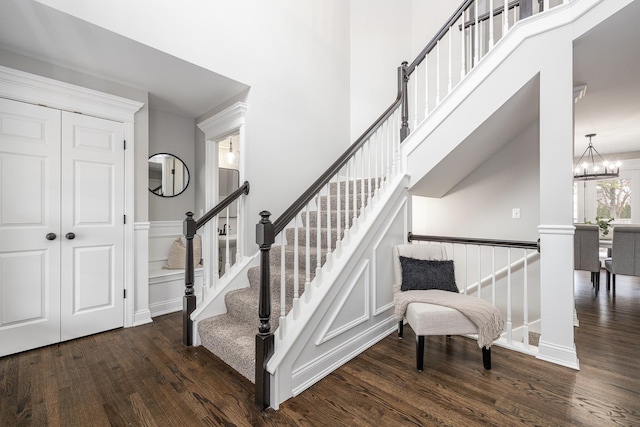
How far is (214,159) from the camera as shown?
3600mm

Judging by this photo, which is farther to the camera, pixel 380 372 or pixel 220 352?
pixel 220 352

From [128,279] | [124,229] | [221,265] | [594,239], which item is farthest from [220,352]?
[594,239]

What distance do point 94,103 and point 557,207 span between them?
13.4 feet

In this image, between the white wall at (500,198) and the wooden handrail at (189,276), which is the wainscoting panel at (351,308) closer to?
the wooden handrail at (189,276)

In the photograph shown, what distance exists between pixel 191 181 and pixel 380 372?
10.6ft

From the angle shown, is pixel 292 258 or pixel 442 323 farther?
pixel 292 258

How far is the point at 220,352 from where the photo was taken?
2213 millimetres

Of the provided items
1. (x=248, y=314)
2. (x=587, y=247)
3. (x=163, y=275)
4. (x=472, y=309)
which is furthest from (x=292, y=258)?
(x=587, y=247)

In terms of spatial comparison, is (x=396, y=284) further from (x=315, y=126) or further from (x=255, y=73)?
(x=255, y=73)

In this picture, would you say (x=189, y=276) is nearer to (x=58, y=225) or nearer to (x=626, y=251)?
(x=58, y=225)

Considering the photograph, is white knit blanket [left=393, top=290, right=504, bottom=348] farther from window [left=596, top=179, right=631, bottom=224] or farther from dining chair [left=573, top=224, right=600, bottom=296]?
window [left=596, top=179, right=631, bottom=224]

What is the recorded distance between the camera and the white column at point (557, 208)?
2086 millimetres

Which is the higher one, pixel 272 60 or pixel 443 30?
pixel 443 30

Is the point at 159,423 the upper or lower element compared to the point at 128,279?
lower
